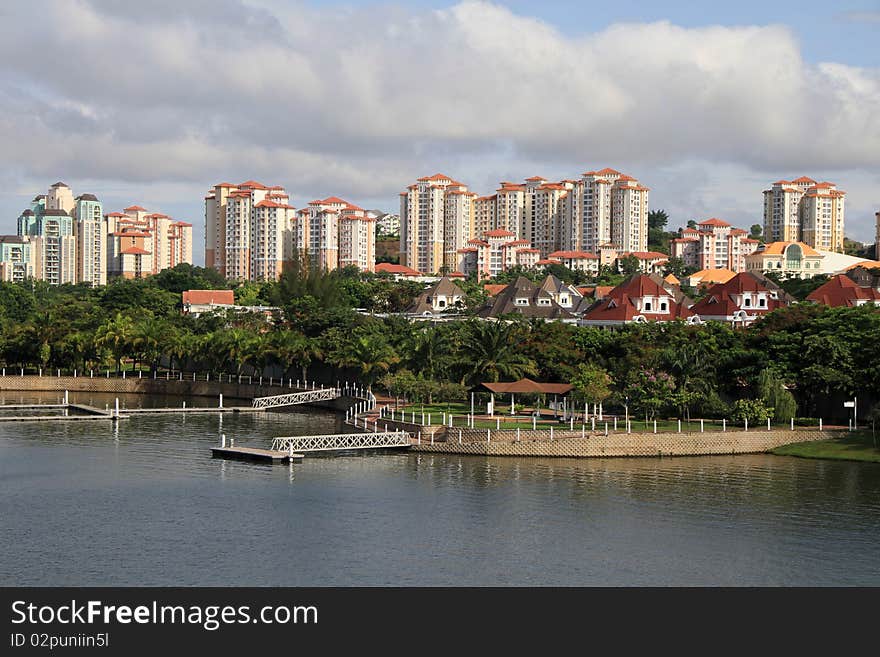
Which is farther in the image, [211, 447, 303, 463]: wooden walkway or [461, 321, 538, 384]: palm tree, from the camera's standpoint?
[461, 321, 538, 384]: palm tree

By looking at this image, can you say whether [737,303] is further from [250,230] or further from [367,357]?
[250,230]

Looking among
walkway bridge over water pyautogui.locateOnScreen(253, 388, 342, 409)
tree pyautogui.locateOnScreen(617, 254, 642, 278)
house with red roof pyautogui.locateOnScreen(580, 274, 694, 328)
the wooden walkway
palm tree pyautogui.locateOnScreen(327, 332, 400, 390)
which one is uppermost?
tree pyautogui.locateOnScreen(617, 254, 642, 278)

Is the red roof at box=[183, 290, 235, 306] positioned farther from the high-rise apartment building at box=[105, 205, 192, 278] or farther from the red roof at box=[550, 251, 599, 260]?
the high-rise apartment building at box=[105, 205, 192, 278]

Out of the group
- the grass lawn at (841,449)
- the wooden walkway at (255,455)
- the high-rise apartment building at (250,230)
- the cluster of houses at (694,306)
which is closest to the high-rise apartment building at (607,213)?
the high-rise apartment building at (250,230)

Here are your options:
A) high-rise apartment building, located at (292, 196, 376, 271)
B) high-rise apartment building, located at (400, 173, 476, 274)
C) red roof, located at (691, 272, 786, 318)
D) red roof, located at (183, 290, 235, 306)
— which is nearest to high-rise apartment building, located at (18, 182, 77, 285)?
high-rise apartment building, located at (292, 196, 376, 271)

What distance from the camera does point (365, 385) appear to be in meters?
58.4

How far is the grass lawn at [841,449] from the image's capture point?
136ft

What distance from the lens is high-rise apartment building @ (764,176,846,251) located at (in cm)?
15325

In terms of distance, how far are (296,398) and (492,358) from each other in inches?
480

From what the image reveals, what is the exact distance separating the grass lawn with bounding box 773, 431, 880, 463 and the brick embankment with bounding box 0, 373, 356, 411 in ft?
103

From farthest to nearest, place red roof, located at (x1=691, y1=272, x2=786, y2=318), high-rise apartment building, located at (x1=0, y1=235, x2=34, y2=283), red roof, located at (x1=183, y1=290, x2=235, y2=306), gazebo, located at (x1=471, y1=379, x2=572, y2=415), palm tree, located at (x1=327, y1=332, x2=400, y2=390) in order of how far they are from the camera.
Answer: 1. high-rise apartment building, located at (x1=0, y1=235, x2=34, y2=283)
2. red roof, located at (x1=183, y1=290, x2=235, y2=306)
3. red roof, located at (x1=691, y1=272, x2=786, y2=318)
4. palm tree, located at (x1=327, y1=332, x2=400, y2=390)
5. gazebo, located at (x1=471, y1=379, x2=572, y2=415)

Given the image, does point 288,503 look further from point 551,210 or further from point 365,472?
point 551,210

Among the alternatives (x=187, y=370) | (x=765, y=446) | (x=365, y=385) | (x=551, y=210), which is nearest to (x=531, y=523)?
(x=765, y=446)

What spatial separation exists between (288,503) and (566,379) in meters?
20.7
